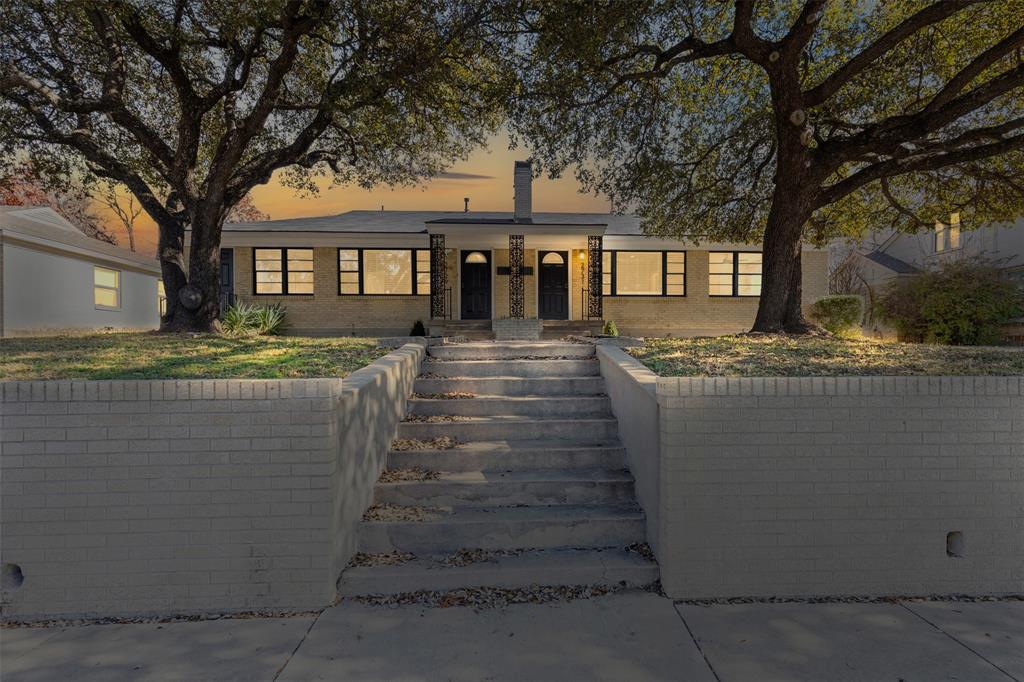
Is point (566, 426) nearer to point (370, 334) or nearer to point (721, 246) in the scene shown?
point (370, 334)

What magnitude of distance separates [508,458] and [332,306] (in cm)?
1424

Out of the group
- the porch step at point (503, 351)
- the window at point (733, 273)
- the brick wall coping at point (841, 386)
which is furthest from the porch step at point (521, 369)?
the window at point (733, 273)

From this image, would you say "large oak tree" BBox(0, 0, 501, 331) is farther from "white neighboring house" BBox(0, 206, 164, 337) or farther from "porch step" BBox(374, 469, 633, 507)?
"porch step" BBox(374, 469, 633, 507)

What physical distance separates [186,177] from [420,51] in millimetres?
5408

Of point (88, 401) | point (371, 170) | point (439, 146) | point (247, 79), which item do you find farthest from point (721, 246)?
point (88, 401)

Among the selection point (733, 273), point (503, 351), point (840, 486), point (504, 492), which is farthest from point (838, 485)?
point (733, 273)

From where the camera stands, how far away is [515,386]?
639 centimetres

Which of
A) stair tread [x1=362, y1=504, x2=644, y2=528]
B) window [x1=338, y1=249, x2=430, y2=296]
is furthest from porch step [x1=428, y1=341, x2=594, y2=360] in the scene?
window [x1=338, y1=249, x2=430, y2=296]

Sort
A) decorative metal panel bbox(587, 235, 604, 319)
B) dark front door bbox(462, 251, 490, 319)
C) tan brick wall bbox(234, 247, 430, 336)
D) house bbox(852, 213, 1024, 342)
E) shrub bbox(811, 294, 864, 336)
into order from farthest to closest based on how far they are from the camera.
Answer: dark front door bbox(462, 251, 490, 319) < tan brick wall bbox(234, 247, 430, 336) < decorative metal panel bbox(587, 235, 604, 319) < shrub bbox(811, 294, 864, 336) < house bbox(852, 213, 1024, 342)

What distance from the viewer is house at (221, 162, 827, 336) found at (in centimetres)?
1780

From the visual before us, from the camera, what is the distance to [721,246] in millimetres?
18406

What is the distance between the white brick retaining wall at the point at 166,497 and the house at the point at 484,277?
1356 centimetres

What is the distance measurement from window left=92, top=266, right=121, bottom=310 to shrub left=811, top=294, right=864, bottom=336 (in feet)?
71.3

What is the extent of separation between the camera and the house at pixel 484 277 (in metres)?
17.8
